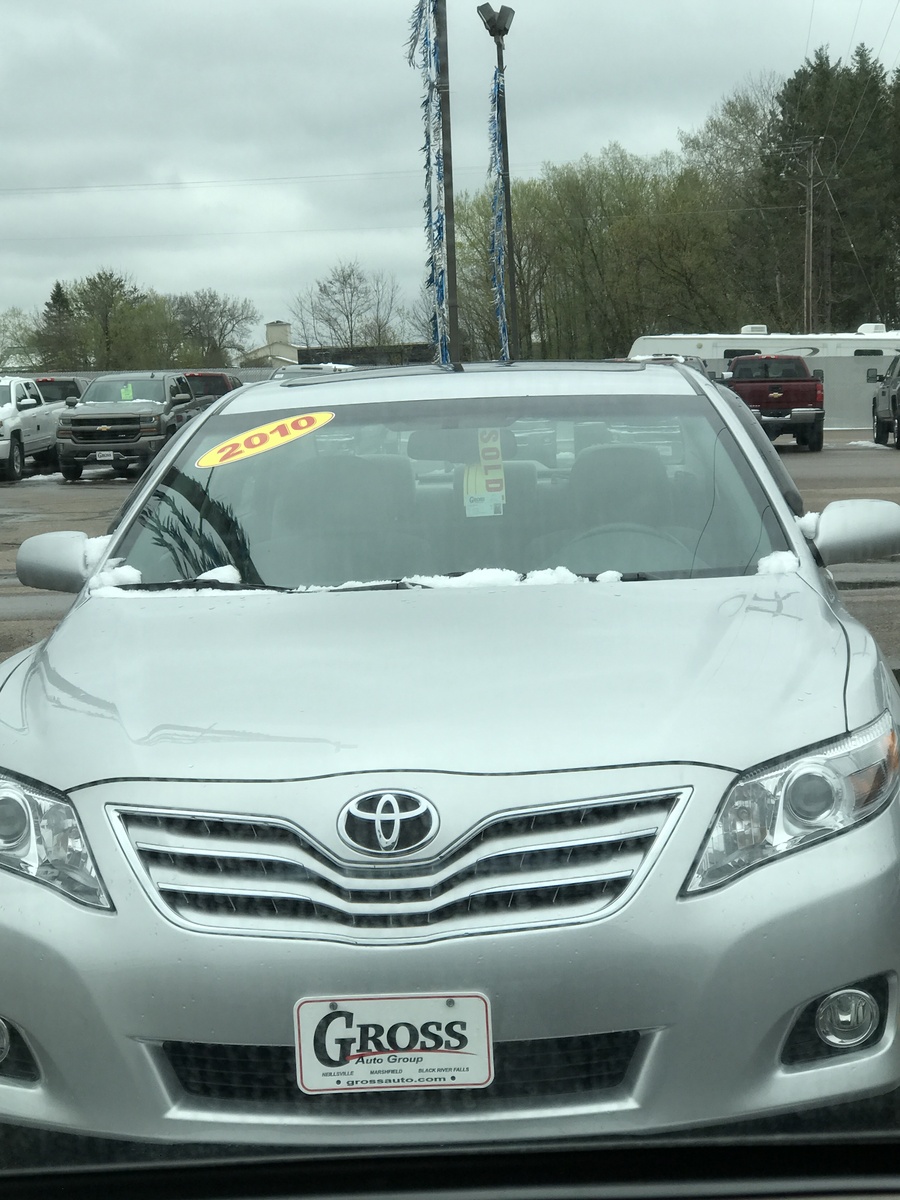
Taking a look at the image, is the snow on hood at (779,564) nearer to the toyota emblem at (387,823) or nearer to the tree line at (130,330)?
the toyota emblem at (387,823)

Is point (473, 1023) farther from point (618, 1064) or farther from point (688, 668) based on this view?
point (688, 668)

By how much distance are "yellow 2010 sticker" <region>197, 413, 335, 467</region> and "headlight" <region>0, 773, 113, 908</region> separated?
1624mm

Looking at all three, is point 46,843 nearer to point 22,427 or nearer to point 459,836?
point 459,836

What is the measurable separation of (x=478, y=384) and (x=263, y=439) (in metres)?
0.62

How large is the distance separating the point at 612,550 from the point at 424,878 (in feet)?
4.85

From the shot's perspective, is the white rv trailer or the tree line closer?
the white rv trailer

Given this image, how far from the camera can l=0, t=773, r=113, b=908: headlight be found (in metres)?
2.45

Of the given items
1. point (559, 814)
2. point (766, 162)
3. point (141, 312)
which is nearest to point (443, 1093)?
point (559, 814)

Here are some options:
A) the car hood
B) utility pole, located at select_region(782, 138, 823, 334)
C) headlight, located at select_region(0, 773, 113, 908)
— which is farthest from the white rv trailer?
headlight, located at select_region(0, 773, 113, 908)

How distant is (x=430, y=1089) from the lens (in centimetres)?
232

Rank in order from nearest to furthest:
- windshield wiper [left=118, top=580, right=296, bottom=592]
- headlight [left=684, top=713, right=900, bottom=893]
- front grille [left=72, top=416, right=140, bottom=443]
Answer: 1. headlight [left=684, top=713, right=900, bottom=893]
2. windshield wiper [left=118, top=580, right=296, bottom=592]
3. front grille [left=72, top=416, right=140, bottom=443]

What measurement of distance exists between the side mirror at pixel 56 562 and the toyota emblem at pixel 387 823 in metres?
1.69

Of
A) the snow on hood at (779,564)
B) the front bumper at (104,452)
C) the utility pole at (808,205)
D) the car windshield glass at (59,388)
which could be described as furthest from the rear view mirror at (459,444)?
the utility pole at (808,205)

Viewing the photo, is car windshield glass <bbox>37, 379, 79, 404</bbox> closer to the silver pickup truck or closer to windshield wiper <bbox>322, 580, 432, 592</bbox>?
the silver pickup truck
